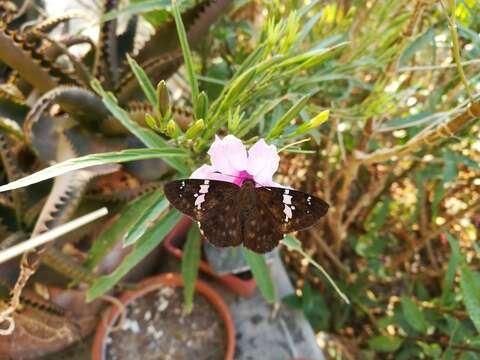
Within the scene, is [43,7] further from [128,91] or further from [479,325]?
[479,325]

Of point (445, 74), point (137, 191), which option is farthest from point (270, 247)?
point (445, 74)

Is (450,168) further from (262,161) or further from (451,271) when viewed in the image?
(262,161)

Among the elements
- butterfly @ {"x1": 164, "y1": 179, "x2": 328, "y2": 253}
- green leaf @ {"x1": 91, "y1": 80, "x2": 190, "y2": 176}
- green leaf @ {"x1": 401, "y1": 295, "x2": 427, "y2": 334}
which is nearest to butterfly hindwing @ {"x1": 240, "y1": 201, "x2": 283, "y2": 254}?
butterfly @ {"x1": 164, "y1": 179, "x2": 328, "y2": 253}

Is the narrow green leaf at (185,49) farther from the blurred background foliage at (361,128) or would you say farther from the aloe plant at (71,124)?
the aloe plant at (71,124)

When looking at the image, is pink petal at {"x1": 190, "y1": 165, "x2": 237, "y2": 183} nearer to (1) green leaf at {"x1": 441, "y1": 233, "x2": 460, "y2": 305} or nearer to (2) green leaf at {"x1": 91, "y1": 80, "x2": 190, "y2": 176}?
(2) green leaf at {"x1": 91, "y1": 80, "x2": 190, "y2": 176}

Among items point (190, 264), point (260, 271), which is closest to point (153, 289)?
point (190, 264)
